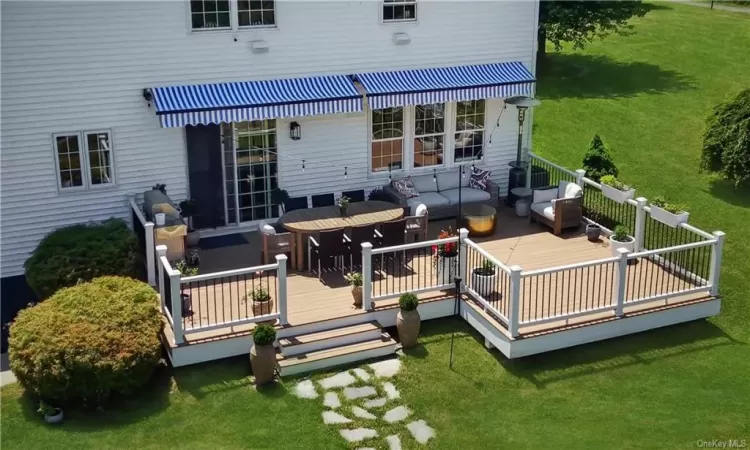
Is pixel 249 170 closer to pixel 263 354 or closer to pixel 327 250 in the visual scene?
pixel 327 250

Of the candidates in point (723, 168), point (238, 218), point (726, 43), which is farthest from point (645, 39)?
point (238, 218)

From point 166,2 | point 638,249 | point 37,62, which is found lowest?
point 638,249

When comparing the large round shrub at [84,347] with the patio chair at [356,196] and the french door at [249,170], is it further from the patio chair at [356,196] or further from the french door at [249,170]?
the patio chair at [356,196]

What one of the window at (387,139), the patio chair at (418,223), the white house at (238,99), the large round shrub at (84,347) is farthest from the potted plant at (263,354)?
the window at (387,139)

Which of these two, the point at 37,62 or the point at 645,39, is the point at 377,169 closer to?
the point at 37,62

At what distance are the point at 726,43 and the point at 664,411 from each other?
29.0 m

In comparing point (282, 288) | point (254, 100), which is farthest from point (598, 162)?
point (282, 288)

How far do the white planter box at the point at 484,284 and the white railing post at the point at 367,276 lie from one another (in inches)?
74.9

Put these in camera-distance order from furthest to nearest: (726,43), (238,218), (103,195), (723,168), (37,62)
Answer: (726,43) < (723,168) < (238,218) < (103,195) < (37,62)

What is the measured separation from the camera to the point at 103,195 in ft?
57.6

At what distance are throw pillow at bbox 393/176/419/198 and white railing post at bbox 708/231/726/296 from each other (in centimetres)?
634

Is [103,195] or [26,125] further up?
[26,125]

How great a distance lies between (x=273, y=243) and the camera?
16.9m

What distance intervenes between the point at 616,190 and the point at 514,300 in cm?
545
